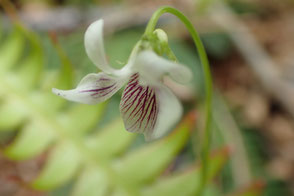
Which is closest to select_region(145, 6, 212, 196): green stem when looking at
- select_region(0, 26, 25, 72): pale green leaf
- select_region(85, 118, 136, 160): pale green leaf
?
select_region(85, 118, 136, 160): pale green leaf

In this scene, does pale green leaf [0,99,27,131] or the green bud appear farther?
pale green leaf [0,99,27,131]

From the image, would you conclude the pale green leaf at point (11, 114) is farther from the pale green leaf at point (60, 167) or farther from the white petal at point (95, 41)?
the white petal at point (95, 41)

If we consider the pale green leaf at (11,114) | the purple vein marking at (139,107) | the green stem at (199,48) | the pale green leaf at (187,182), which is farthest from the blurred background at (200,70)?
the purple vein marking at (139,107)

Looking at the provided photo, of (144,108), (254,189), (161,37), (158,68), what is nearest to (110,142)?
(254,189)

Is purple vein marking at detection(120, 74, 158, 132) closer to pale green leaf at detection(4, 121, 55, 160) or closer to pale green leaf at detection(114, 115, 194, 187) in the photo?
pale green leaf at detection(114, 115, 194, 187)

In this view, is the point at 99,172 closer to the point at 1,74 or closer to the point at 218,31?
Result: the point at 1,74

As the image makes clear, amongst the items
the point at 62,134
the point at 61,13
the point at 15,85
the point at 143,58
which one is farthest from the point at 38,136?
the point at 61,13

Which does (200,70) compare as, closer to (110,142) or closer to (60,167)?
(110,142)
